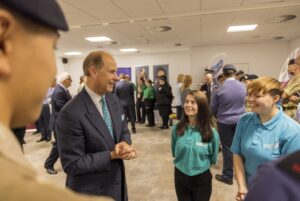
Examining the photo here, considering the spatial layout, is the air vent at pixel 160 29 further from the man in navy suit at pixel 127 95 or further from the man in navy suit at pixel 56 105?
the man in navy suit at pixel 56 105

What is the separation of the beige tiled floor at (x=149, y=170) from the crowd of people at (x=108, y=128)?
0.32 meters

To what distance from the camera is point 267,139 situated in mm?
1426

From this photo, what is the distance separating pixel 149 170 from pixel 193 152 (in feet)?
6.51

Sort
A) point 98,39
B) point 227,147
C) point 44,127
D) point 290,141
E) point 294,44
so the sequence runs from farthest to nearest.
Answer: point 294,44
point 98,39
point 44,127
point 227,147
point 290,141

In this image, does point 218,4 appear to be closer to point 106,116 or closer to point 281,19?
point 281,19

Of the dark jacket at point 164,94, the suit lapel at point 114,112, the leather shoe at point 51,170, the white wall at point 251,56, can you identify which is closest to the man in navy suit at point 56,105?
the leather shoe at point 51,170

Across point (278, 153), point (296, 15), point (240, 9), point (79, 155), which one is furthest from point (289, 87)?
point (296, 15)

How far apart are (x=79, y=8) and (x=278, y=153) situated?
3.53 m

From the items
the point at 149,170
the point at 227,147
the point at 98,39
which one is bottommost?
the point at 149,170

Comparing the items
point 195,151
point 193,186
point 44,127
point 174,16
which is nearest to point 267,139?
point 195,151

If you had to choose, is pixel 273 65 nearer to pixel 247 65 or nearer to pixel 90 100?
pixel 247 65

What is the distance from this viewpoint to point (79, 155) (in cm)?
139

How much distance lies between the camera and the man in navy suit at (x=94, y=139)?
1377mm

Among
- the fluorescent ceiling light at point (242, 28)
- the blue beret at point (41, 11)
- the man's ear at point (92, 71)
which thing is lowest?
the man's ear at point (92, 71)
